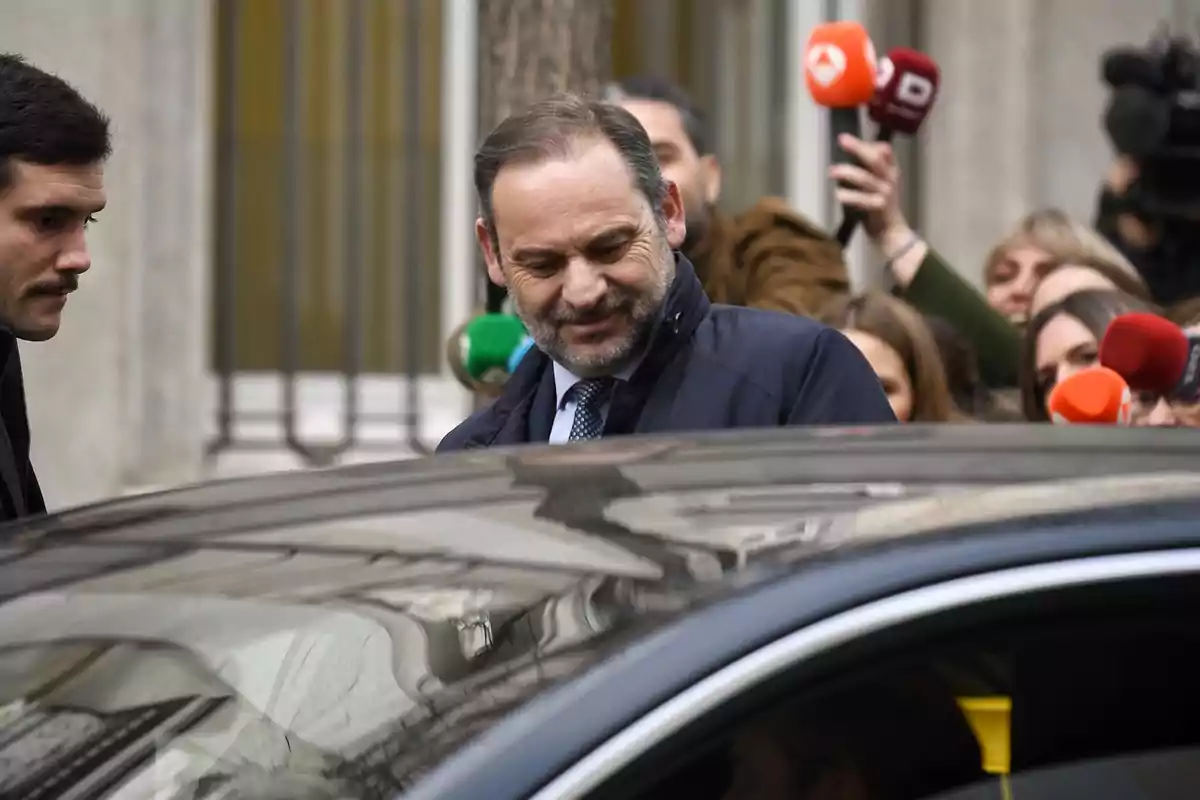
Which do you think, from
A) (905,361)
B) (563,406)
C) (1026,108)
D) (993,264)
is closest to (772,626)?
(563,406)

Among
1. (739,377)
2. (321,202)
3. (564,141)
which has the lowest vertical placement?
(321,202)

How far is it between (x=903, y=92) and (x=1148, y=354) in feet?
3.69

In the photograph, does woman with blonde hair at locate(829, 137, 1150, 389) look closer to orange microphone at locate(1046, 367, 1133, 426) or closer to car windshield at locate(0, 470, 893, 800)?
orange microphone at locate(1046, 367, 1133, 426)

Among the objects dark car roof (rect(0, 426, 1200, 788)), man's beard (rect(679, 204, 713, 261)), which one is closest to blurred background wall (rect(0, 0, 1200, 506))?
man's beard (rect(679, 204, 713, 261))

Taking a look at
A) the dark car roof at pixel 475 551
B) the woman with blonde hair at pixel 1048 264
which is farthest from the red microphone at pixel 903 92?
the dark car roof at pixel 475 551

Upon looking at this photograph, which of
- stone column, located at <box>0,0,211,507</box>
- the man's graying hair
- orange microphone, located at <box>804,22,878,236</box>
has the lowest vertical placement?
stone column, located at <box>0,0,211,507</box>

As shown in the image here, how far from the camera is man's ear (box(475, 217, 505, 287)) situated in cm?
292

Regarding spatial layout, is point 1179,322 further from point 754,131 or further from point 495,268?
point 754,131

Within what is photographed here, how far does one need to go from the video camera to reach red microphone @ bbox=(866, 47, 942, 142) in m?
1.20

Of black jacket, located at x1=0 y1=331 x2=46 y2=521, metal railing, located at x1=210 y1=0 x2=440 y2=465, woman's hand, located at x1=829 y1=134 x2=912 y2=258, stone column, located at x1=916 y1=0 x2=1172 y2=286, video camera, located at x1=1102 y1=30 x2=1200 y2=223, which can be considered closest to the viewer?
black jacket, located at x1=0 y1=331 x2=46 y2=521

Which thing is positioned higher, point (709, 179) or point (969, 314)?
point (709, 179)

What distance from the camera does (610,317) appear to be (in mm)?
2727

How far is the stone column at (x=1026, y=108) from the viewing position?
8.09 meters

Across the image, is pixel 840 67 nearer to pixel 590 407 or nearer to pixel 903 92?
pixel 903 92
